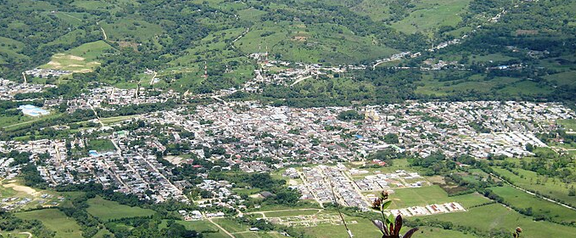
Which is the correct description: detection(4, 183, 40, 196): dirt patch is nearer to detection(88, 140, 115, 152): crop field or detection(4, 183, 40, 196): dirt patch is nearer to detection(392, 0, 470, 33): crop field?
detection(88, 140, 115, 152): crop field

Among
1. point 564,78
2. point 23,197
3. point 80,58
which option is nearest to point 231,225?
point 23,197

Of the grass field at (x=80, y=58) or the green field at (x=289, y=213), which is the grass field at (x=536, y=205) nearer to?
the green field at (x=289, y=213)

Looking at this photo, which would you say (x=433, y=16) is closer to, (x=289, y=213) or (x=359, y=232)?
(x=289, y=213)

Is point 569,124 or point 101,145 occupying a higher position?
point 569,124

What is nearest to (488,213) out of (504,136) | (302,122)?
(504,136)

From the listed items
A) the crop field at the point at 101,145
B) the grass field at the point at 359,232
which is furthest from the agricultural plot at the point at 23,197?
the grass field at the point at 359,232

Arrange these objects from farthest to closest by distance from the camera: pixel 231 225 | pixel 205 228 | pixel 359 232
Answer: pixel 231 225 → pixel 205 228 → pixel 359 232
